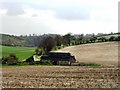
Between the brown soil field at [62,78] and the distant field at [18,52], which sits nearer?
the brown soil field at [62,78]

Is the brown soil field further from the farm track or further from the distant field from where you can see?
the distant field

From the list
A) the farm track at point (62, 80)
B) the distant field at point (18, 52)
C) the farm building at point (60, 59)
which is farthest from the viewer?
the distant field at point (18, 52)

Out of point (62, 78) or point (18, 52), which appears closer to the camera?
point (62, 78)

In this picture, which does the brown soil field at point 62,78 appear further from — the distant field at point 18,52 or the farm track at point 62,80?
the distant field at point 18,52

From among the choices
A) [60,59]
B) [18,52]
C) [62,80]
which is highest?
[18,52]

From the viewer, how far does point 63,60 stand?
193 feet

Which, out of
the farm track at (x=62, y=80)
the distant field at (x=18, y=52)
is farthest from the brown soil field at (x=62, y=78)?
the distant field at (x=18, y=52)

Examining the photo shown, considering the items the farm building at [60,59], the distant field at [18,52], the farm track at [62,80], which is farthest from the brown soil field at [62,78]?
the distant field at [18,52]

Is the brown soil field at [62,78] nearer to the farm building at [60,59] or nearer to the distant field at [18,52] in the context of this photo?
the farm building at [60,59]

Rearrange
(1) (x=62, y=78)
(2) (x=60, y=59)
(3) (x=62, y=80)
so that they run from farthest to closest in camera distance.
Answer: (2) (x=60, y=59) < (1) (x=62, y=78) < (3) (x=62, y=80)

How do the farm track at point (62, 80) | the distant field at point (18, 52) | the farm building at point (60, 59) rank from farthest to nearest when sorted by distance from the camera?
the distant field at point (18, 52), the farm building at point (60, 59), the farm track at point (62, 80)

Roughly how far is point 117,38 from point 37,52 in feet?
85.8

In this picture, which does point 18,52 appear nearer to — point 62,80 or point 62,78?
point 62,78


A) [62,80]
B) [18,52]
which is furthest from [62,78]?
[18,52]
